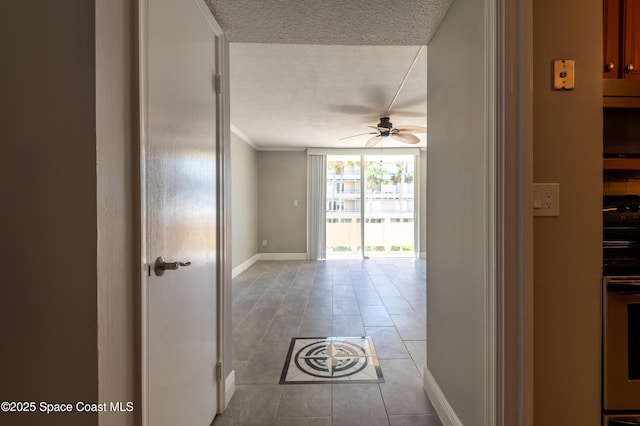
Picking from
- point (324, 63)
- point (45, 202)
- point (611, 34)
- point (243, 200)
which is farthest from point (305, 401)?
point (243, 200)

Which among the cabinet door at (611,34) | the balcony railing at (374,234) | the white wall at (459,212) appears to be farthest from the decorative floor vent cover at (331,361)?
the balcony railing at (374,234)

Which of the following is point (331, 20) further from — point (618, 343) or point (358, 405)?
point (358, 405)

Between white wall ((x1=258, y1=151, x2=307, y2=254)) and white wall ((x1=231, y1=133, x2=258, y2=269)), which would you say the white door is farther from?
white wall ((x1=258, y1=151, x2=307, y2=254))

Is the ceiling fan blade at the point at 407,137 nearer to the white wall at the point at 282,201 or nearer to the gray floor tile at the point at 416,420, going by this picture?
the white wall at the point at 282,201

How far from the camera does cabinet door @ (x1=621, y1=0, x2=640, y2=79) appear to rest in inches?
47.7

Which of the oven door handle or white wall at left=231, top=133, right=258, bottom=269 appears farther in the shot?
white wall at left=231, top=133, right=258, bottom=269

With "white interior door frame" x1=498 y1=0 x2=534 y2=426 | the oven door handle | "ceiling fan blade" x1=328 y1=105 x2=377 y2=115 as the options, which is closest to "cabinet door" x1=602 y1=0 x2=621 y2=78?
"white interior door frame" x1=498 y1=0 x2=534 y2=426

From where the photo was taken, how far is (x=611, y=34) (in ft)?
3.99

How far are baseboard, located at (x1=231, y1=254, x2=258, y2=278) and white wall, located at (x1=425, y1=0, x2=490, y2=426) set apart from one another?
389 cm

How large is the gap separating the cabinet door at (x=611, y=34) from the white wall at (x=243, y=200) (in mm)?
4232

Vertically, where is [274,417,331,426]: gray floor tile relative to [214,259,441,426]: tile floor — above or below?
below

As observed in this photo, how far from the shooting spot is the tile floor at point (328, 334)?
1.63 m

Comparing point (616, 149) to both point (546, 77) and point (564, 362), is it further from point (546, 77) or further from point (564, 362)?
point (564, 362)

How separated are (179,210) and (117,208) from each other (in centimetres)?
35
